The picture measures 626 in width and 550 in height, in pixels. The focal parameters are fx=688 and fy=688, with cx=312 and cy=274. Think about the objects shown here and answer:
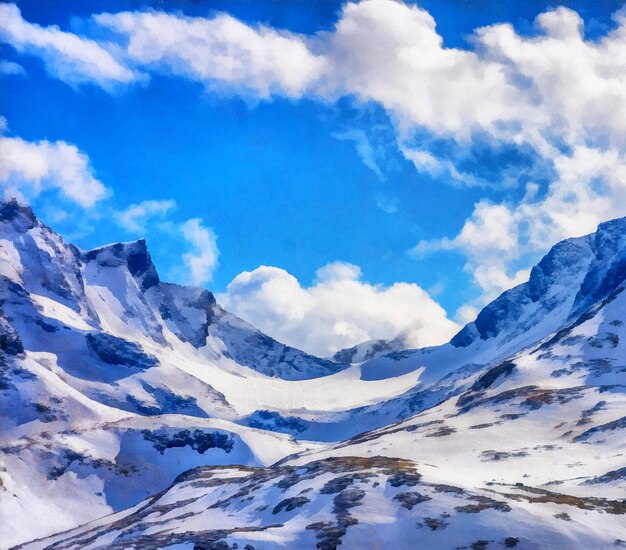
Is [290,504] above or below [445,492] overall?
above

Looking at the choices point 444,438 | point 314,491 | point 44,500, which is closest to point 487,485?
point 314,491

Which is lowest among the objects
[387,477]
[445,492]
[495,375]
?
[445,492]

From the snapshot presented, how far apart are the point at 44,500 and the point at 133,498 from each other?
68.5 ft

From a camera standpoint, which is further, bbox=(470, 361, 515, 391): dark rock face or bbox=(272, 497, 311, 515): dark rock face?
bbox=(470, 361, 515, 391): dark rock face

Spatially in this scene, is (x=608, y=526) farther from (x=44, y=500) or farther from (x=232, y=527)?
(x=44, y=500)

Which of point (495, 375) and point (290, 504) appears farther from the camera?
point (495, 375)

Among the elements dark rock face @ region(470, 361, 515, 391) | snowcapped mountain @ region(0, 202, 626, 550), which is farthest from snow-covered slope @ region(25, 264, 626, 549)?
dark rock face @ region(470, 361, 515, 391)

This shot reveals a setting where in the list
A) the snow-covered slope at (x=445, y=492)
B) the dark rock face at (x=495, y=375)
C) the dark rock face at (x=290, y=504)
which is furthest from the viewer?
the dark rock face at (x=495, y=375)

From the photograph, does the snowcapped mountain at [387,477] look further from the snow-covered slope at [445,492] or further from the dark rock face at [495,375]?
the dark rock face at [495,375]

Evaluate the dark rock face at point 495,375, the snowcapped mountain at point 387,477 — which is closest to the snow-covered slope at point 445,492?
the snowcapped mountain at point 387,477

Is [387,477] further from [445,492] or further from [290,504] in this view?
[290,504]

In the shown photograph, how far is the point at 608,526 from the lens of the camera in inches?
1797

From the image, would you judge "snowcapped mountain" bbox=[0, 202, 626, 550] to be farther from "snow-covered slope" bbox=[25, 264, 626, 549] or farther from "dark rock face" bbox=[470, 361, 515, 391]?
"dark rock face" bbox=[470, 361, 515, 391]

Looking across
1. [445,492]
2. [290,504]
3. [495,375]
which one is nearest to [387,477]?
[445,492]
